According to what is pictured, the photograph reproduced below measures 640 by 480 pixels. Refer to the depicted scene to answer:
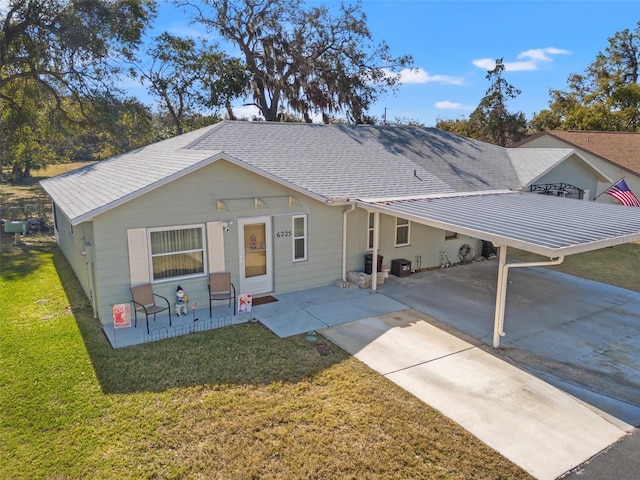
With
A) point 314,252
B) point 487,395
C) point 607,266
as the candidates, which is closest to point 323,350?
point 487,395

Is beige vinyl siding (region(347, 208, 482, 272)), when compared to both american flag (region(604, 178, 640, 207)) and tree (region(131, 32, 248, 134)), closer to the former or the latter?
american flag (region(604, 178, 640, 207))

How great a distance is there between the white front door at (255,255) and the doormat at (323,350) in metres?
3.26

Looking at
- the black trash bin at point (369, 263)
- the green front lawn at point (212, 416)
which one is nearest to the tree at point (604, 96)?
the black trash bin at point (369, 263)

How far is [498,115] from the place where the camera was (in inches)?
1519

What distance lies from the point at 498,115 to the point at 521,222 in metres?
33.3

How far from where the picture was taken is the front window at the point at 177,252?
9.52m

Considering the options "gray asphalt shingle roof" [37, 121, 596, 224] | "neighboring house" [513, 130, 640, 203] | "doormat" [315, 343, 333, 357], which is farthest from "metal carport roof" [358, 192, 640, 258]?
"neighboring house" [513, 130, 640, 203]

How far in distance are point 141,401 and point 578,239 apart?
792 cm

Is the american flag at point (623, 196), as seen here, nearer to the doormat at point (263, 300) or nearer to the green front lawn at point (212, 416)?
the doormat at point (263, 300)

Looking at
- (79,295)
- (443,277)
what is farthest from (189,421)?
(443,277)

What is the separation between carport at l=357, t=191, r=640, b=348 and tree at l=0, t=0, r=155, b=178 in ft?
72.9

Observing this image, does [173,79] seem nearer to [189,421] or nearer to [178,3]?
[178,3]

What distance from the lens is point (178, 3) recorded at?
29.3 metres

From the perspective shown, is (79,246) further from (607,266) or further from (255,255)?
(607,266)
